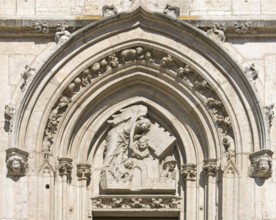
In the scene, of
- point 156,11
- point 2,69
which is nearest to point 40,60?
point 2,69

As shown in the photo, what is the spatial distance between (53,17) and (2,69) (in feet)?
3.23

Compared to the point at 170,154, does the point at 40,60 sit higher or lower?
higher

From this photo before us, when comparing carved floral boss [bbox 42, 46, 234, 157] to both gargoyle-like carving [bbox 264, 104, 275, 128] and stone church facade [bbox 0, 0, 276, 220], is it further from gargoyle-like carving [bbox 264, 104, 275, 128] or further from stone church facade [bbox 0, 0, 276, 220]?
gargoyle-like carving [bbox 264, 104, 275, 128]

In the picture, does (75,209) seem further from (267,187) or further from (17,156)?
(267,187)

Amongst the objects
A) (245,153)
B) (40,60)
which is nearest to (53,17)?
(40,60)

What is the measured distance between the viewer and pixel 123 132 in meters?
19.5

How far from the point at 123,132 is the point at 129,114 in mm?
262

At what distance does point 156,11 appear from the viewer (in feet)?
63.5

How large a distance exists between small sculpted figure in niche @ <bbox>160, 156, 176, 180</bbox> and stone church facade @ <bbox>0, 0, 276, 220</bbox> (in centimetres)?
2

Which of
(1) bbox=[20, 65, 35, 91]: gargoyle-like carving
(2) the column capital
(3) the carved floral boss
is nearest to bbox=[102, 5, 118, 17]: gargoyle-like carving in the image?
(3) the carved floral boss

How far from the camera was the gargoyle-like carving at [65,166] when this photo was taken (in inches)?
752

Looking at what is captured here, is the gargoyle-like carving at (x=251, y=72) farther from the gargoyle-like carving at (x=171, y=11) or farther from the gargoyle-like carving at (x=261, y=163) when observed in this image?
the gargoyle-like carving at (x=171, y=11)

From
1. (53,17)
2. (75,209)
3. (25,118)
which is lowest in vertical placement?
(75,209)

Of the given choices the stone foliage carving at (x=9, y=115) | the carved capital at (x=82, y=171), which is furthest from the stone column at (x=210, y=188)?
the stone foliage carving at (x=9, y=115)
